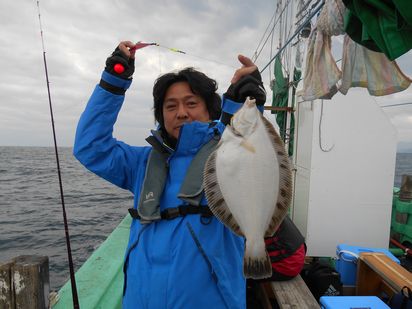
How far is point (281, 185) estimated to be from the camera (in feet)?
5.54

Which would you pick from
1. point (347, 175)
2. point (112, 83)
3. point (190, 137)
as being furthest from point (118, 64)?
point (347, 175)

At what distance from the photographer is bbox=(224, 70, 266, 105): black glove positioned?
1851 millimetres

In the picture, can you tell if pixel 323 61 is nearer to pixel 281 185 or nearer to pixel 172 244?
pixel 281 185

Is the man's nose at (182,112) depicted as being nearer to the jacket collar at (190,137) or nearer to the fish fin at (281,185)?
the jacket collar at (190,137)

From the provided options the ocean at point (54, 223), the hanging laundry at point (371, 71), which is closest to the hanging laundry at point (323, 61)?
the hanging laundry at point (371, 71)

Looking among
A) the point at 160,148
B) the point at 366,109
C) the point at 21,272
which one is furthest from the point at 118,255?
the point at 366,109

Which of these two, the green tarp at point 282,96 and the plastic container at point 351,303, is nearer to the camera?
the plastic container at point 351,303

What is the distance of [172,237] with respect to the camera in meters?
1.84

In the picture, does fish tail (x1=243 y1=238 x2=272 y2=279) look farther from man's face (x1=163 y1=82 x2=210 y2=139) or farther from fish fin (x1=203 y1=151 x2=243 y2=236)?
man's face (x1=163 y1=82 x2=210 y2=139)

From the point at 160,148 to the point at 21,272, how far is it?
74.5 inches

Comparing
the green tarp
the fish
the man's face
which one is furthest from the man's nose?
the green tarp

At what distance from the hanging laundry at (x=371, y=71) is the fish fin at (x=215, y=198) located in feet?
5.29

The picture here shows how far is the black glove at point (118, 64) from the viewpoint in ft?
6.81

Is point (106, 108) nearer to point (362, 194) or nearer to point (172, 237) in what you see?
point (172, 237)
